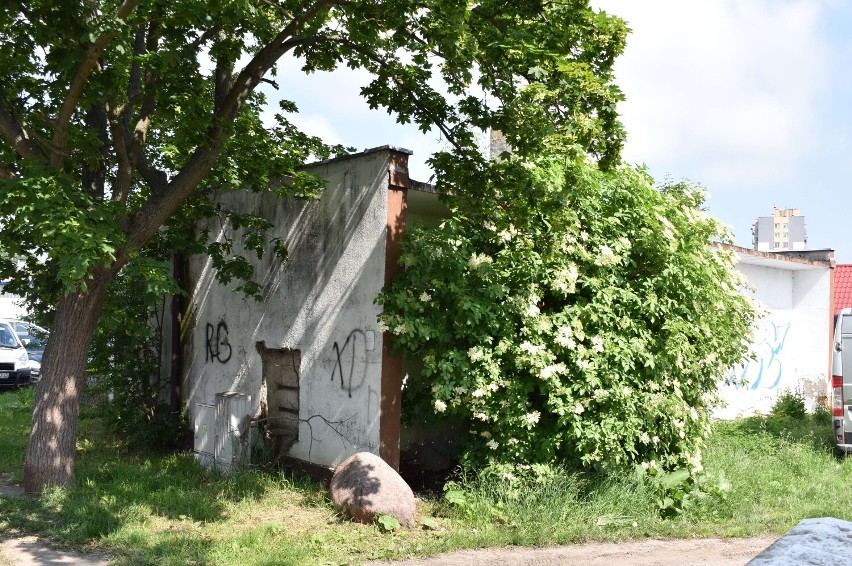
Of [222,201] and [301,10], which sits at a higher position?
[301,10]

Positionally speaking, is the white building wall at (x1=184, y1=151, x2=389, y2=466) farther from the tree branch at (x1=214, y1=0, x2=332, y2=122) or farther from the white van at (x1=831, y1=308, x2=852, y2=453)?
the white van at (x1=831, y1=308, x2=852, y2=453)

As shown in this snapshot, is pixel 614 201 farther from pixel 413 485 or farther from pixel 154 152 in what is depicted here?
pixel 154 152

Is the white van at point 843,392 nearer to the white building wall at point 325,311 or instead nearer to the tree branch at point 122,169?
the white building wall at point 325,311

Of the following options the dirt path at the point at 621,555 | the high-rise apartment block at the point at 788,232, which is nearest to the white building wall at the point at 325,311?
the dirt path at the point at 621,555

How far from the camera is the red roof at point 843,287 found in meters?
21.7

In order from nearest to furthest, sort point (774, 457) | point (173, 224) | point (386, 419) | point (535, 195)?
point (535, 195) < point (386, 419) < point (774, 457) < point (173, 224)

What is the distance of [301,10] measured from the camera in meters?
8.92

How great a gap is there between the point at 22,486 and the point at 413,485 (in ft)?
15.5

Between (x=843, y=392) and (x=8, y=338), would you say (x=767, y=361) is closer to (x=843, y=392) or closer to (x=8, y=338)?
(x=843, y=392)

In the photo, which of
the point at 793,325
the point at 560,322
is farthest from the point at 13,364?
the point at 793,325

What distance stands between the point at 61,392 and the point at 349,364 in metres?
3.21

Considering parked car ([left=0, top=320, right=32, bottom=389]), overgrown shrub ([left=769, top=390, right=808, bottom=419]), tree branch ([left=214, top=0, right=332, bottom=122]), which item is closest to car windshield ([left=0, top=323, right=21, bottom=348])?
parked car ([left=0, top=320, right=32, bottom=389])

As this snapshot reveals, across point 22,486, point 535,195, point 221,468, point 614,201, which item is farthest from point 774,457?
point 22,486

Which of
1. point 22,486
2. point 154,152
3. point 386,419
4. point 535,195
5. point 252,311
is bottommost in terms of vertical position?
point 22,486
